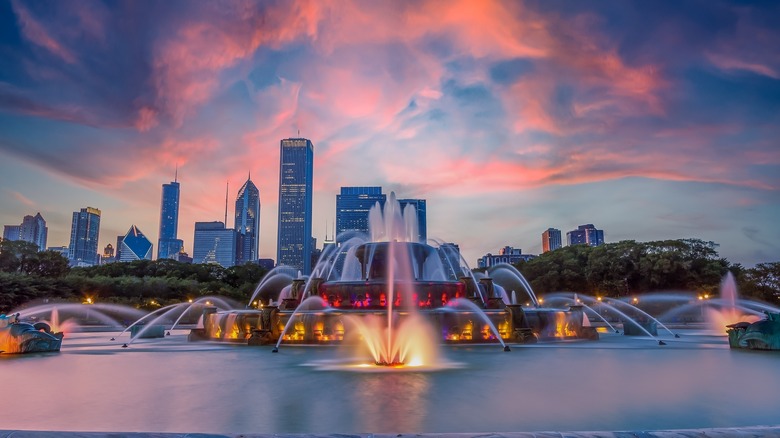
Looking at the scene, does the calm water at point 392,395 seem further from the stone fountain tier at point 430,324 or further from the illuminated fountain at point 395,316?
the stone fountain tier at point 430,324

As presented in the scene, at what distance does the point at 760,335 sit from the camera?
18781 millimetres

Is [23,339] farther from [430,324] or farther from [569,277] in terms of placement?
[569,277]

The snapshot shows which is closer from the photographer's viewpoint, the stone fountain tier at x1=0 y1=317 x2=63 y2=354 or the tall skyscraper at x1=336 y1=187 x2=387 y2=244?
the stone fountain tier at x1=0 y1=317 x2=63 y2=354

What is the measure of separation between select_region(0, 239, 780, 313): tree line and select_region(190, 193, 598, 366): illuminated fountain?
39.4m

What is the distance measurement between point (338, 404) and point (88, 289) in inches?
2845

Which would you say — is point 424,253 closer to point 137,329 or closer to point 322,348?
point 322,348

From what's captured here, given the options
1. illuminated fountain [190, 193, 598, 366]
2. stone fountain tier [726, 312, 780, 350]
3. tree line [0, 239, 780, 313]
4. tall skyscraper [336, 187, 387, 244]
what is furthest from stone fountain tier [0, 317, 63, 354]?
tall skyscraper [336, 187, 387, 244]

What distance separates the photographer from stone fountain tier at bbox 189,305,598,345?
23344 millimetres

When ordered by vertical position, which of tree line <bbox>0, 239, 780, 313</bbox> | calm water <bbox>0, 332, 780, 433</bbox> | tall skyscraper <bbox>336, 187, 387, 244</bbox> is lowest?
calm water <bbox>0, 332, 780, 433</bbox>

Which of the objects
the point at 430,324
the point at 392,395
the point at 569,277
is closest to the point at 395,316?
the point at 430,324

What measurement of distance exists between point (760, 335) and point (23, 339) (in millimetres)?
28388

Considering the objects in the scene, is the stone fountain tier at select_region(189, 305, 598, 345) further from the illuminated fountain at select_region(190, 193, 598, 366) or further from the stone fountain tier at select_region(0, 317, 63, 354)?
the stone fountain tier at select_region(0, 317, 63, 354)

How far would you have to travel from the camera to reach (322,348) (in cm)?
2173

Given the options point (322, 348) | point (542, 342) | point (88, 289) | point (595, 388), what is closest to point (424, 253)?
point (542, 342)
